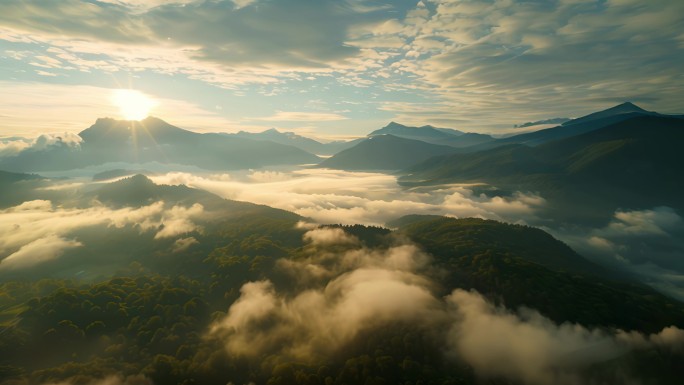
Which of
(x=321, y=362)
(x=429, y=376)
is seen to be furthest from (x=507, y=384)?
(x=321, y=362)

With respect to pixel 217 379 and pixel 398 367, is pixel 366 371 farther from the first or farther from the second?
pixel 217 379

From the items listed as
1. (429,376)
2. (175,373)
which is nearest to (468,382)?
(429,376)

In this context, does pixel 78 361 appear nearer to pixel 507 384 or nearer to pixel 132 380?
pixel 132 380

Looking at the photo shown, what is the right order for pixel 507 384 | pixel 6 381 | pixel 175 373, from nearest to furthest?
pixel 6 381
pixel 175 373
pixel 507 384

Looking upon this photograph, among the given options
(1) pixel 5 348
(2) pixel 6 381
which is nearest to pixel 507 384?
(2) pixel 6 381

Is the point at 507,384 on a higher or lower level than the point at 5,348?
lower

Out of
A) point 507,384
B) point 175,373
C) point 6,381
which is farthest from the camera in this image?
point 507,384

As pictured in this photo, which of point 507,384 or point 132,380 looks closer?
point 132,380

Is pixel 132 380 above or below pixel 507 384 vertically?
above

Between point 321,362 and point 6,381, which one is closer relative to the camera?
point 6,381
